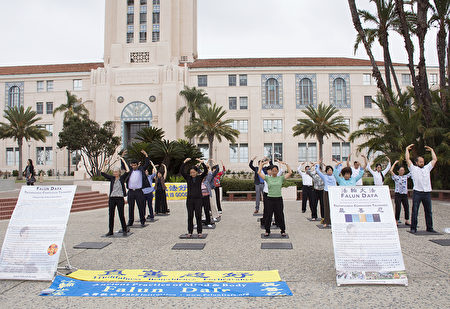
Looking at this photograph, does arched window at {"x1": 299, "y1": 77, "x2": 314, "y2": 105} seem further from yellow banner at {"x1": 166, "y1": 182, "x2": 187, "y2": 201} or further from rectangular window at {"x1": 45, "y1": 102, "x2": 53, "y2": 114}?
rectangular window at {"x1": 45, "y1": 102, "x2": 53, "y2": 114}

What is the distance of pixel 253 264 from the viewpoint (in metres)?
5.78

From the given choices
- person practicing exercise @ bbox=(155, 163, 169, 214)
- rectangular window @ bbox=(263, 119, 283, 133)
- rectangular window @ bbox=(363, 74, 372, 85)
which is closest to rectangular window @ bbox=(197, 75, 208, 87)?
rectangular window @ bbox=(263, 119, 283, 133)

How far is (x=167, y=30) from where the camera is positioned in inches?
1868

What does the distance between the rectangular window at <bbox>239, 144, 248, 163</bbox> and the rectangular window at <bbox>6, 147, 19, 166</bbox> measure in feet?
105

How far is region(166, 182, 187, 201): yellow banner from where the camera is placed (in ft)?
61.6

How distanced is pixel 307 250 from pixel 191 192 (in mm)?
2933

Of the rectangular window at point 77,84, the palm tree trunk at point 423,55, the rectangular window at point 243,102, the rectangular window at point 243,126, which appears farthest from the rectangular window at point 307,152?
the rectangular window at point 77,84

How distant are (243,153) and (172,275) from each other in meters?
41.4

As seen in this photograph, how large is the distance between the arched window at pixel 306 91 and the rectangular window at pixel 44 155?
119 ft

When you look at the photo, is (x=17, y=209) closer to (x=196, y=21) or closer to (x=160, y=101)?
(x=160, y=101)

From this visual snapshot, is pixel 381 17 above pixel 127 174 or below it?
above

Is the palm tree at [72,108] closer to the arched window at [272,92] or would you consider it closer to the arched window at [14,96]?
the arched window at [14,96]

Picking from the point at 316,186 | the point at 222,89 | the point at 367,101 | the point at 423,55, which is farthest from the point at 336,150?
the point at 316,186

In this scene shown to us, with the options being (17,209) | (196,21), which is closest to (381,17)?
(17,209)
